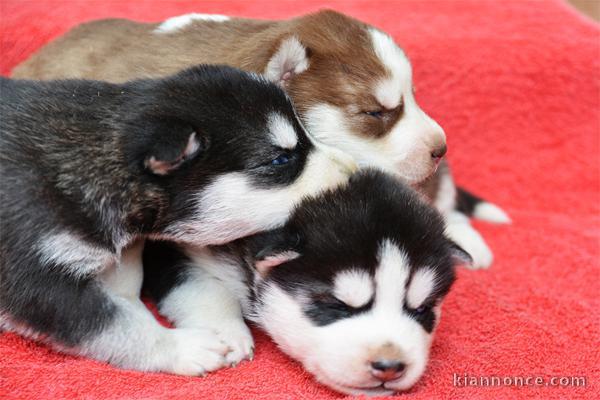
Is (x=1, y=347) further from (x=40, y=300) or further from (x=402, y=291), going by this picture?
(x=402, y=291)

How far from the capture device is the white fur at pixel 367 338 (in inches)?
107

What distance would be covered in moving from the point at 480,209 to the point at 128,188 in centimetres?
283

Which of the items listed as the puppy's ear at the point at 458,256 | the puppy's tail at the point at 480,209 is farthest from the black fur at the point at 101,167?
the puppy's tail at the point at 480,209

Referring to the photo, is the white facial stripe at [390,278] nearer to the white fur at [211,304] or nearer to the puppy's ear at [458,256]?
the puppy's ear at [458,256]

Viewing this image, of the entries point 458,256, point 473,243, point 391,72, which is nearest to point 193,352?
point 458,256

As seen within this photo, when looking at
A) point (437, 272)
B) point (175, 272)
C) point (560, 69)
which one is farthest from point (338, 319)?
point (560, 69)

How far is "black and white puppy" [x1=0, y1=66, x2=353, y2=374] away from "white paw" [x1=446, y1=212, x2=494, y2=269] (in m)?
1.49

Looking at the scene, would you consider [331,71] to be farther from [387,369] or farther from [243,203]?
[387,369]

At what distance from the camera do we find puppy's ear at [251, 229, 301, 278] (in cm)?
289

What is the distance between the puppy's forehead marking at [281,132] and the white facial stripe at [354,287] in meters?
0.59

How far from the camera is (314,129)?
3.43 meters

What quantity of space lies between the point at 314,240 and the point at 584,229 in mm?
2601

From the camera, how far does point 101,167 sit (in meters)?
2.90

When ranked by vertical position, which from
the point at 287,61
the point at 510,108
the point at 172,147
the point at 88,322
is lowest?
the point at 510,108
